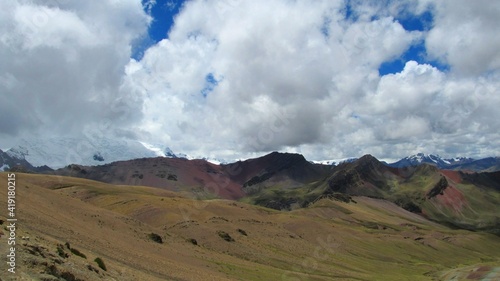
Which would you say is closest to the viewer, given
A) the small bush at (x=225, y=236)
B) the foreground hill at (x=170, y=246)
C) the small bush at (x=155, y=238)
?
the foreground hill at (x=170, y=246)

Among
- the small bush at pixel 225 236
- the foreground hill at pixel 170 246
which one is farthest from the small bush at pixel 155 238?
the small bush at pixel 225 236

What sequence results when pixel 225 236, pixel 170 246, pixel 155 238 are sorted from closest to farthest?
1. pixel 155 238
2. pixel 170 246
3. pixel 225 236

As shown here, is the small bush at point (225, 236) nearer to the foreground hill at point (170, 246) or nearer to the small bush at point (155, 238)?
the foreground hill at point (170, 246)

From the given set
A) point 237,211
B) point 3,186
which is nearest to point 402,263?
point 237,211

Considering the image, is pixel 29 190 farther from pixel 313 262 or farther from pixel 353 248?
pixel 353 248

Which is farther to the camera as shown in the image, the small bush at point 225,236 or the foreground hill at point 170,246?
the small bush at point 225,236

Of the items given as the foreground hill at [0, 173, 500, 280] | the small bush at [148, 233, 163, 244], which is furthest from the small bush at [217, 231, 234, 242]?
the small bush at [148, 233, 163, 244]

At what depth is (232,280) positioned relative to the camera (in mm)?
73250

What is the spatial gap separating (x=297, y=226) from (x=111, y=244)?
129 metres

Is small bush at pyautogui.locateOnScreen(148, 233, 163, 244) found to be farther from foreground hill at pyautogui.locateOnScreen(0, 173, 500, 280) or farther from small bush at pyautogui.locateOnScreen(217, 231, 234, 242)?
small bush at pyautogui.locateOnScreen(217, 231, 234, 242)

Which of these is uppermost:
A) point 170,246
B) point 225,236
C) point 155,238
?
point 155,238

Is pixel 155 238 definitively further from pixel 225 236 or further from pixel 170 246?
pixel 225 236

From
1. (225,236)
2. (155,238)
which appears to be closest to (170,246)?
(155,238)

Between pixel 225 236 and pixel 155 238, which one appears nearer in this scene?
pixel 155 238
